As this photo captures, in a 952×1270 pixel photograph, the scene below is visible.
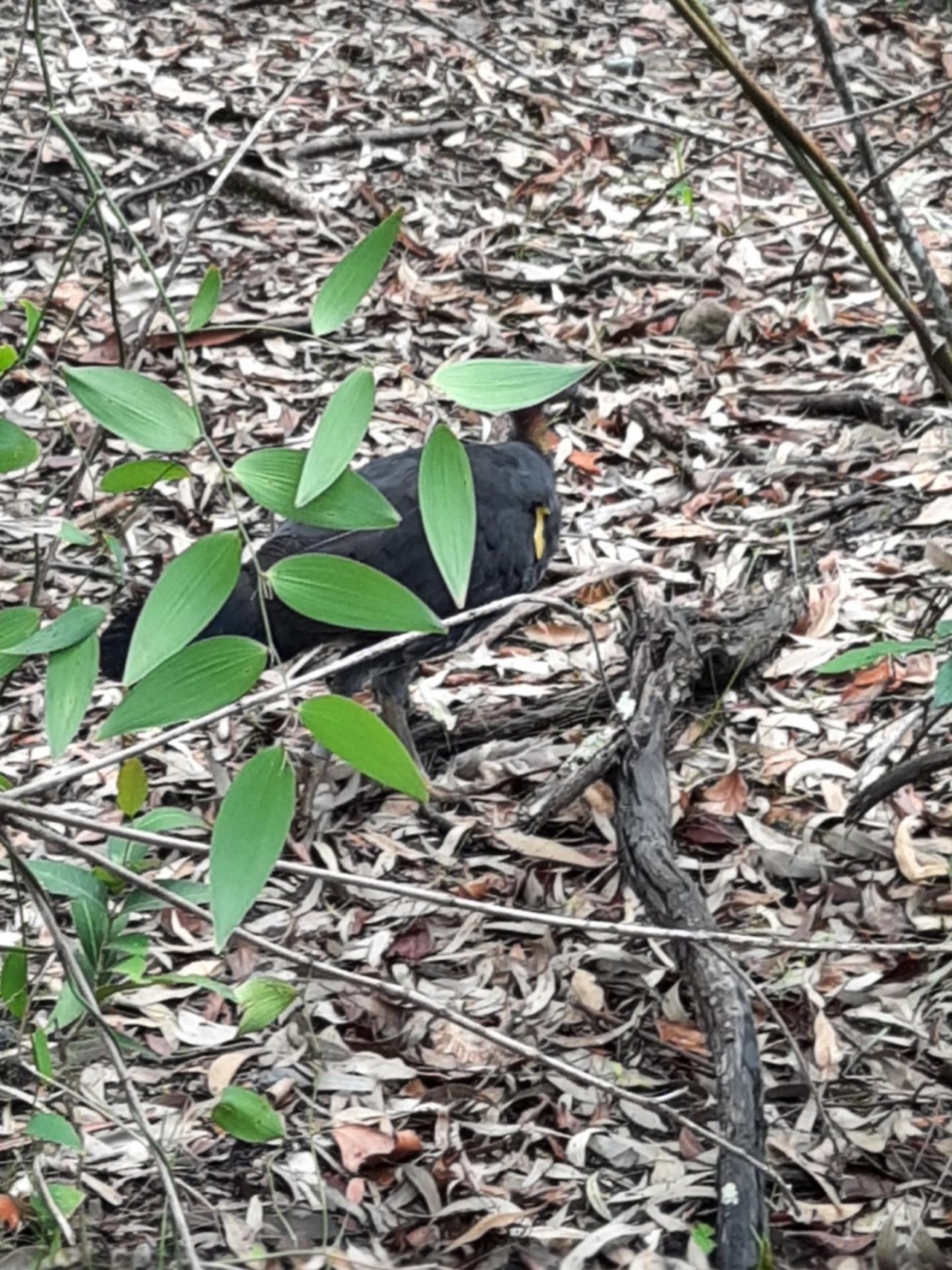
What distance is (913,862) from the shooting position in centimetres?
348

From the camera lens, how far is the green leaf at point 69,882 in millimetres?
2205

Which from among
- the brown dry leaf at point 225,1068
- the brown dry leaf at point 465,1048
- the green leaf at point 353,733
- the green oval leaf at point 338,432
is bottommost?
the brown dry leaf at point 465,1048

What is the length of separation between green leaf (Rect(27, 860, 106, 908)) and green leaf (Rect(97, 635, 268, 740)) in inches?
38.8

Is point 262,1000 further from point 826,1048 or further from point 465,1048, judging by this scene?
point 826,1048

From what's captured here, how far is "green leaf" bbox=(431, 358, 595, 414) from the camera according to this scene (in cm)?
130

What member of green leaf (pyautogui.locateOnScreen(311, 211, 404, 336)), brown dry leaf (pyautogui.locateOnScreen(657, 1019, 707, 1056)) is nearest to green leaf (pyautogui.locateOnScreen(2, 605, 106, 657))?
green leaf (pyautogui.locateOnScreen(311, 211, 404, 336))

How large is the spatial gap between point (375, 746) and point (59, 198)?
5860 millimetres

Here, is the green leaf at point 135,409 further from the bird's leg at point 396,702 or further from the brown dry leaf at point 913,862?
the bird's leg at point 396,702

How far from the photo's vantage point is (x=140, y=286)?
624 centimetres

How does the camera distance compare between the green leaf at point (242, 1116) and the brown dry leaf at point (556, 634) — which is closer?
the green leaf at point (242, 1116)

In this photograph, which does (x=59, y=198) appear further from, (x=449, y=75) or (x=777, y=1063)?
(x=777, y=1063)

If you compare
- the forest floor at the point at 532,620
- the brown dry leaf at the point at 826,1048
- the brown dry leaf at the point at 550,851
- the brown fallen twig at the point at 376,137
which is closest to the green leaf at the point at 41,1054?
the forest floor at the point at 532,620

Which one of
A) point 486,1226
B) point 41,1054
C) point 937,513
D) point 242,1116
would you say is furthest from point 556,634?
point 41,1054

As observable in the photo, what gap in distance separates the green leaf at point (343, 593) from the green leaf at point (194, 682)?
0.06 meters
